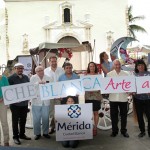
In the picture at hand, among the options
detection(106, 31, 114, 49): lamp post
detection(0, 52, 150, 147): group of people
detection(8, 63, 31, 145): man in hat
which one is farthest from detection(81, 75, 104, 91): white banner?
detection(106, 31, 114, 49): lamp post

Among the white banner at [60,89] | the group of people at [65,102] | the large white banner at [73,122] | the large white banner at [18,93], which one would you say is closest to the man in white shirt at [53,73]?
the group of people at [65,102]

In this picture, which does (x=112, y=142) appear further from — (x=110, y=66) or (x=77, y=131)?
(x=110, y=66)

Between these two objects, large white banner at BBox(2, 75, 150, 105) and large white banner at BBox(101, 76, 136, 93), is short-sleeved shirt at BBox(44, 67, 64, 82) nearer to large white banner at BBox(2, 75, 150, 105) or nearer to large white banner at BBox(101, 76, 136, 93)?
large white banner at BBox(2, 75, 150, 105)

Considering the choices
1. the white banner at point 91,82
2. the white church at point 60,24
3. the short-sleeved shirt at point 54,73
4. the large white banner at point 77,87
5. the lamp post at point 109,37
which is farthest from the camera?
the white church at point 60,24

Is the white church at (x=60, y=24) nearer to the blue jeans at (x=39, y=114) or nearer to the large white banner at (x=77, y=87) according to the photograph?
the large white banner at (x=77, y=87)

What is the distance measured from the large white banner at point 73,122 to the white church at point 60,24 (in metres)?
26.3

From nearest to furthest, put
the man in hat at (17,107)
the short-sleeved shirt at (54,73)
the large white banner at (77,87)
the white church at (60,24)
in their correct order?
the large white banner at (77,87)
the man in hat at (17,107)
the short-sleeved shirt at (54,73)
the white church at (60,24)

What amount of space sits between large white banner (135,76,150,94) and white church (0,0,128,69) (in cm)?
2583

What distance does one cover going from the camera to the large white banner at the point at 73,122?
6.96m

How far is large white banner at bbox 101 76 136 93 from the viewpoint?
24.7ft

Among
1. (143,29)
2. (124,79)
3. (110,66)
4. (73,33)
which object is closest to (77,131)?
(124,79)

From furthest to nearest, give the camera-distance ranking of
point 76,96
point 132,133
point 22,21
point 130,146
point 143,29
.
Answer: point 143,29 < point 22,21 < point 132,133 < point 76,96 < point 130,146

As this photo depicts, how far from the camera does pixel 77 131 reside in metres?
6.99

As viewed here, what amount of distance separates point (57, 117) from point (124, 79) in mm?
1868
